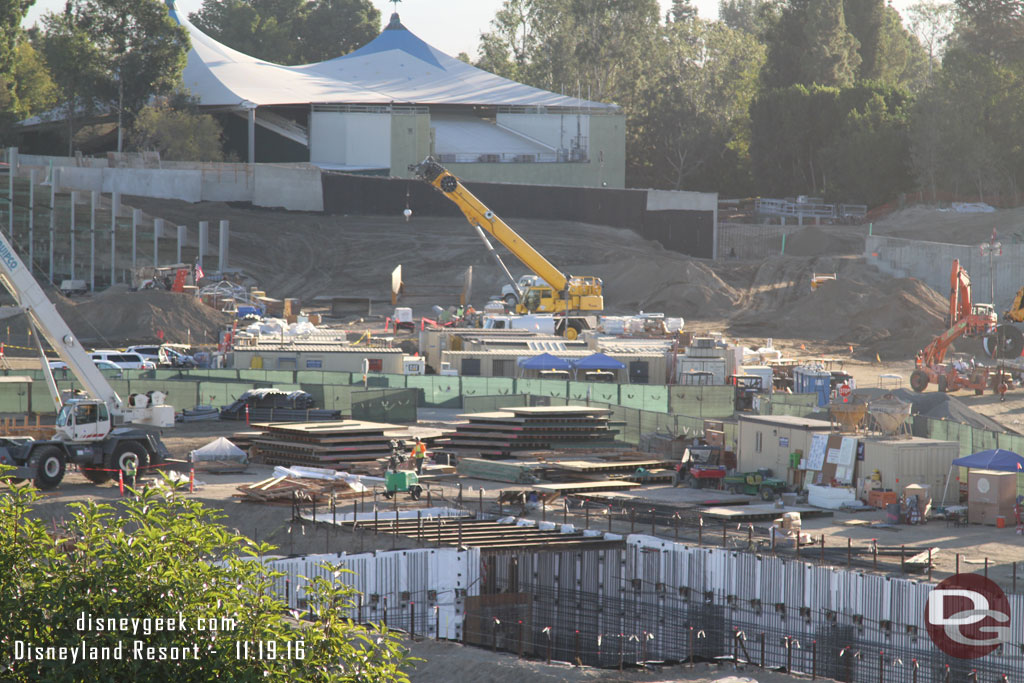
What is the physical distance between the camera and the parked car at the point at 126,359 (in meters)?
51.1

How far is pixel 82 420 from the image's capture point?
34.1m

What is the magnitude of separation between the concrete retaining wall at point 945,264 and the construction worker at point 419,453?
42.6 metres

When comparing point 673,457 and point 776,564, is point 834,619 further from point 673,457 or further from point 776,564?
point 673,457

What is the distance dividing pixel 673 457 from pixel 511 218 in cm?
5002

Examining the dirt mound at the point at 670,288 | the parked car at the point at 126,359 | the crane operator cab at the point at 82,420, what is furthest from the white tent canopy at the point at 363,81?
the crane operator cab at the point at 82,420

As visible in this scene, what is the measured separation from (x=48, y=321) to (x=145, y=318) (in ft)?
93.8

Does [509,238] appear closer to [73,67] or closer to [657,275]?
[657,275]

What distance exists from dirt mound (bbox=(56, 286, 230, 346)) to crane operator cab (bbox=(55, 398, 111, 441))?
2788 centimetres

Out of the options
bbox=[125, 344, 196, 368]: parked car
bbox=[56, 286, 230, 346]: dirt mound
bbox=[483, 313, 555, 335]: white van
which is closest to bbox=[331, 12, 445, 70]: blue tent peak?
bbox=[56, 286, 230, 346]: dirt mound

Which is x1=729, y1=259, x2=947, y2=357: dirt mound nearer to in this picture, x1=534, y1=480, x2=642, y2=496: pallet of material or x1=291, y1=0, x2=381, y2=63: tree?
x1=534, y1=480, x2=642, y2=496: pallet of material

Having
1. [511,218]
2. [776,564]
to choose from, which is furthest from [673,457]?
[511,218]

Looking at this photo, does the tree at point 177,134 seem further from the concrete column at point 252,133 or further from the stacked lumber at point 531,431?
the stacked lumber at point 531,431

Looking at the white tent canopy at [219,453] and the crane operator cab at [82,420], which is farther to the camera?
the white tent canopy at [219,453]

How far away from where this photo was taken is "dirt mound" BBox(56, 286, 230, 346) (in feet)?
206
